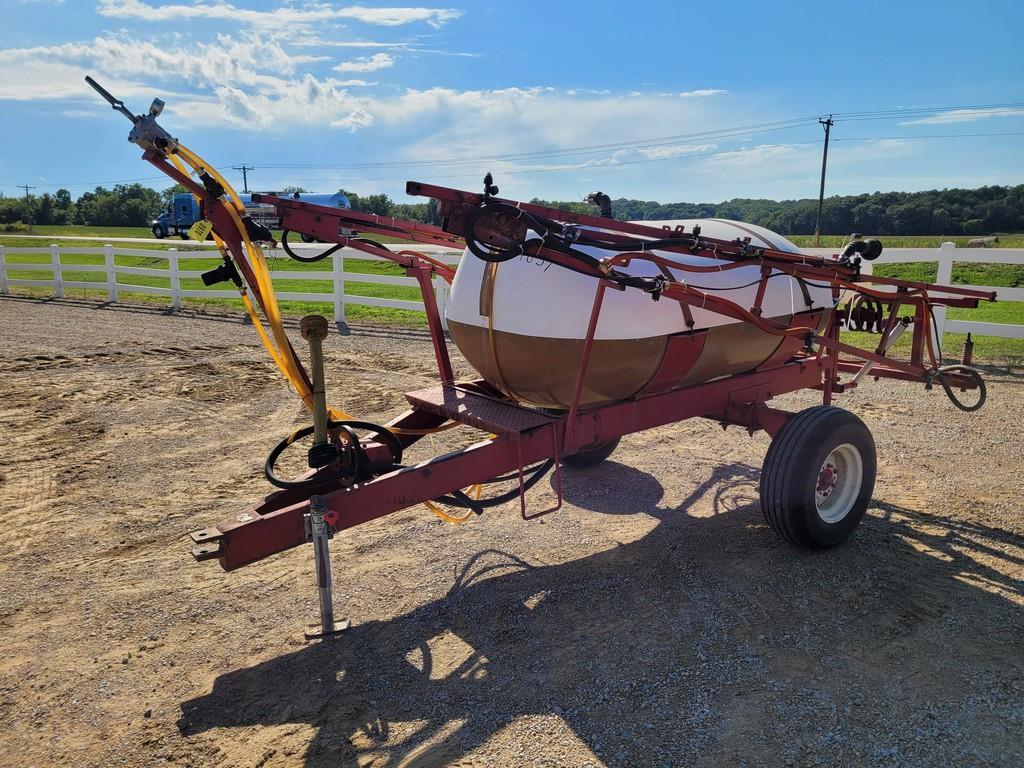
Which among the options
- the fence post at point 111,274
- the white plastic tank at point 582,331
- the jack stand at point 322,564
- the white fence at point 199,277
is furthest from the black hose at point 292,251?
the fence post at point 111,274

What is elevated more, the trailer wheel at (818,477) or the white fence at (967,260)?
the white fence at (967,260)

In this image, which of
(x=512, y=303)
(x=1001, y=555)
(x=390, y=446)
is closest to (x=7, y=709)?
(x=390, y=446)

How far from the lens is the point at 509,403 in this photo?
4355 mm

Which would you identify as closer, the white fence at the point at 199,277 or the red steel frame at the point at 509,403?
the red steel frame at the point at 509,403

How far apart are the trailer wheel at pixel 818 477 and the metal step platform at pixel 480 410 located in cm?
137

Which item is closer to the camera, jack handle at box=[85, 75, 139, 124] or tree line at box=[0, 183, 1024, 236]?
jack handle at box=[85, 75, 139, 124]

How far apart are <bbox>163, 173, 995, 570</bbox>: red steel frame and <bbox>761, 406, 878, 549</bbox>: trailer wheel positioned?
15.6 inches

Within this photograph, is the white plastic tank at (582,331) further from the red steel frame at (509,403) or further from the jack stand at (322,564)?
the jack stand at (322,564)

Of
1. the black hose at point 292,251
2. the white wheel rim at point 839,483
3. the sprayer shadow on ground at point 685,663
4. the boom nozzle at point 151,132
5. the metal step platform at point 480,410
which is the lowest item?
the sprayer shadow on ground at point 685,663

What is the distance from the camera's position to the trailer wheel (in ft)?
13.6

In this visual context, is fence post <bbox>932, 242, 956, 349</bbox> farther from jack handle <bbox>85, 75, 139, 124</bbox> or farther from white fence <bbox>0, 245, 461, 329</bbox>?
jack handle <bbox>85, 75, 139, 124</bbox>

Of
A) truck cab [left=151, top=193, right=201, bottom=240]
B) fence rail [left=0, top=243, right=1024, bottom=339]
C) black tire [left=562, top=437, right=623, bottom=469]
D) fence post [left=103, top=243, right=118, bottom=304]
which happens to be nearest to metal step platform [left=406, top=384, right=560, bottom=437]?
fence rail [left=0, top=243, right=1024, bottom=339]

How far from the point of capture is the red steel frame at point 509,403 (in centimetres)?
328

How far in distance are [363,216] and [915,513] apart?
4182mm
